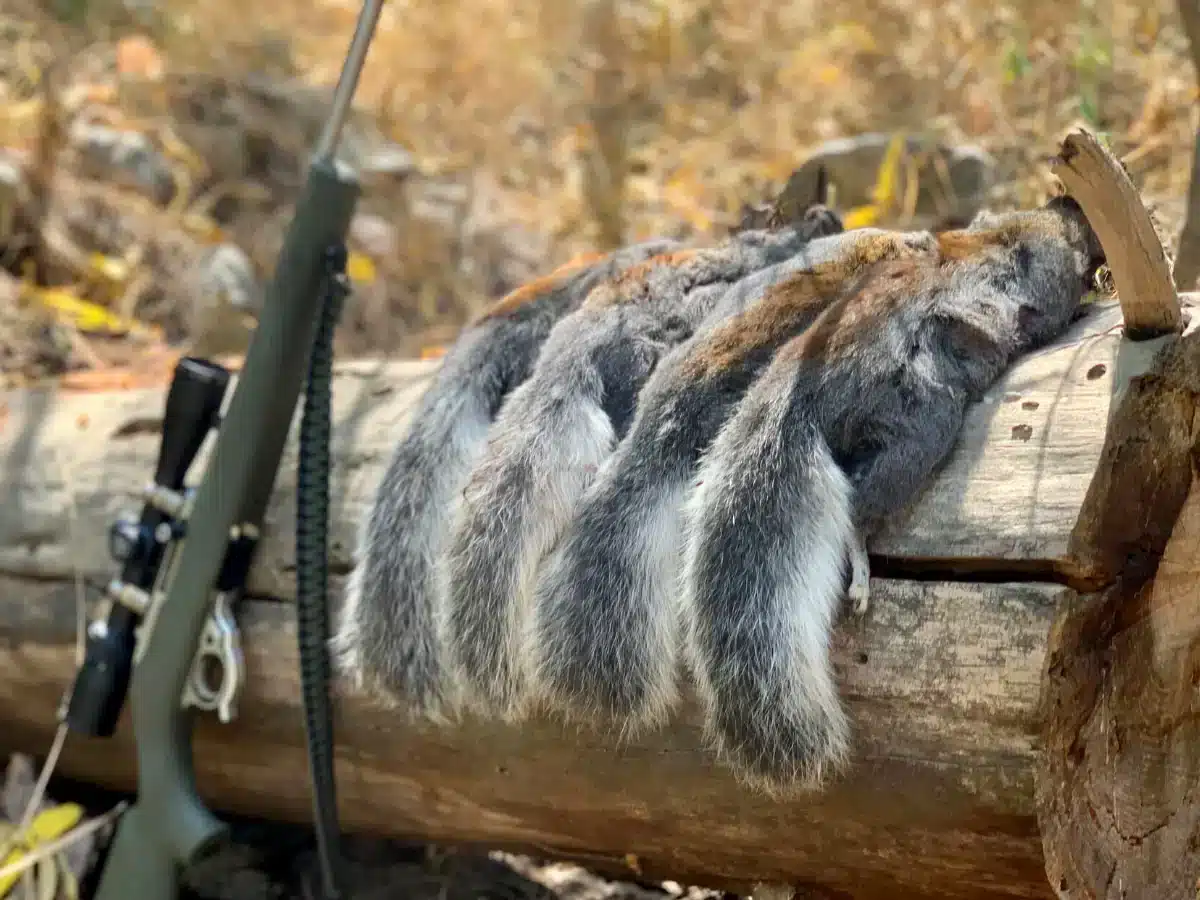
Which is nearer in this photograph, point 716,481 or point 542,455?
point 716,481

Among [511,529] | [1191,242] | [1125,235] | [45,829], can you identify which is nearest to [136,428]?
[45,829]

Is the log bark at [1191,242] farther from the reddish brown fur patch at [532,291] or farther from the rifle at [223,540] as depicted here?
the rifle at [223,540]

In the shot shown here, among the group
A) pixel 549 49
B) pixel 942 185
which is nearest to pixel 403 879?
pixel 942 185

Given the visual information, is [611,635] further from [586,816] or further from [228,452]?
[228,452]

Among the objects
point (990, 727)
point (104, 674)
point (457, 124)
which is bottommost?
point (104, 674)

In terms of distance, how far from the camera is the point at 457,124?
384 centimetres

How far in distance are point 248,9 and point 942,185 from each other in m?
3.05

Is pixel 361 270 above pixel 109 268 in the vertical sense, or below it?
above

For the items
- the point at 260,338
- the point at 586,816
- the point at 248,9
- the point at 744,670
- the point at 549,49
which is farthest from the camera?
the point at 248,9

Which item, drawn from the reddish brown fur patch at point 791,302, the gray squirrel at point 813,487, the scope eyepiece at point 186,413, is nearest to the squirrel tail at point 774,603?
the gray squirrel at point 813,487

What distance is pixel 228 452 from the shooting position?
4.41 feet

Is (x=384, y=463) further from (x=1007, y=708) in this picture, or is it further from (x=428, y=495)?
(x=1007, y=708)

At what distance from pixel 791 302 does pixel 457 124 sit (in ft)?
9.92

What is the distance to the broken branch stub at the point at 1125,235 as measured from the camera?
85 cm
